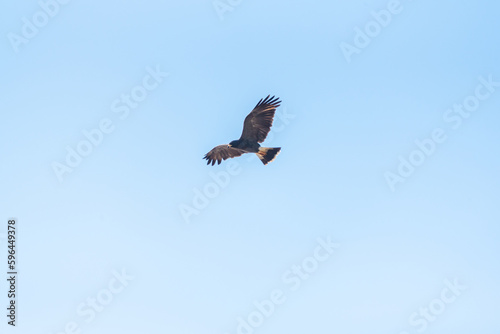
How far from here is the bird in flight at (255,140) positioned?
16.5m

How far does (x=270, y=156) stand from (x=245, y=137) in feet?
4.05

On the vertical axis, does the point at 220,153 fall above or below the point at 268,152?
above

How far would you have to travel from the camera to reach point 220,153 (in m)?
17.6

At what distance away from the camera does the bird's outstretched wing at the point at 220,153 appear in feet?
57.5

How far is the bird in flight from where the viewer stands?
54.1ft

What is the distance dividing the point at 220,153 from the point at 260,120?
2.17m

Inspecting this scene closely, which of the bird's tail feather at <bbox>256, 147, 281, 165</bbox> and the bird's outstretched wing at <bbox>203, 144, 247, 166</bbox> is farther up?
the bird's outstretched wing at <bbox>203, 144, 247, 166</bbox>

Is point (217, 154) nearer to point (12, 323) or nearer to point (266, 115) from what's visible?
point (266, 115)

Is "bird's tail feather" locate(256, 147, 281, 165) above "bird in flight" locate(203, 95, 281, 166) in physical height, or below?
below

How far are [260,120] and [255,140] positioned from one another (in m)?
0.93

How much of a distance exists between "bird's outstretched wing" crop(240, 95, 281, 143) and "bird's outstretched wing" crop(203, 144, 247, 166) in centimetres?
83

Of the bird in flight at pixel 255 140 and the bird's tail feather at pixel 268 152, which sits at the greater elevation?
the bird in flight at pixel 255 140

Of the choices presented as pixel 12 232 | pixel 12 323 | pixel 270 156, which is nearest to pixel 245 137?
pixel 270 156

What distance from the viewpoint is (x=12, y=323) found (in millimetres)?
14492
